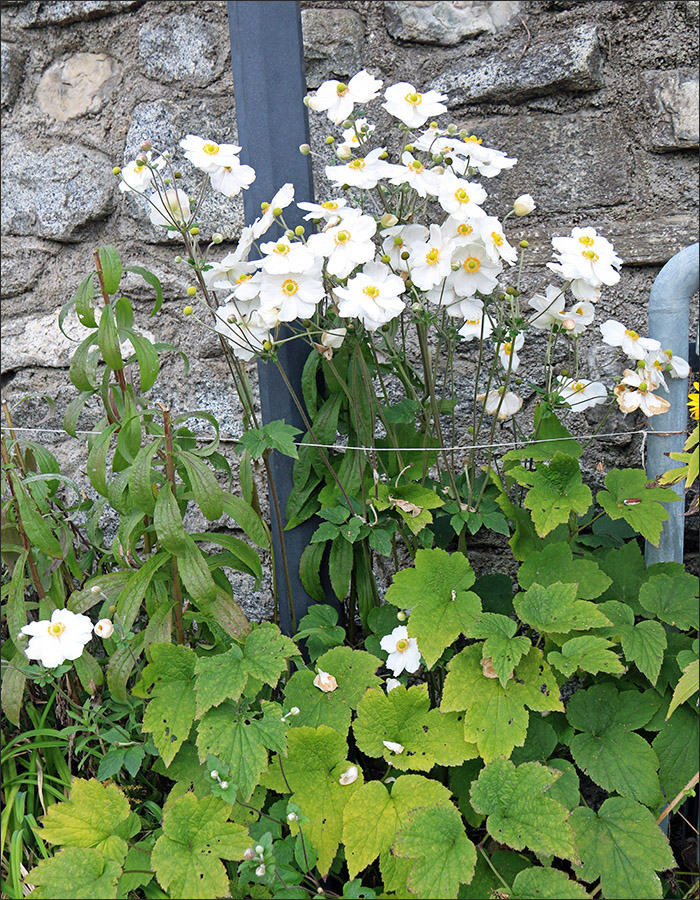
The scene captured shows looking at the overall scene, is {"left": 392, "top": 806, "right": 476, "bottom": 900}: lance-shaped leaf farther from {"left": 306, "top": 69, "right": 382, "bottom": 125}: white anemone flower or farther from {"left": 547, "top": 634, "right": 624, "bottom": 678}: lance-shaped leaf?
{"left": 306, "top": 69, "right": 382, "bottom": 125}: white anemone flower

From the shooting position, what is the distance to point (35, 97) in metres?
2.06

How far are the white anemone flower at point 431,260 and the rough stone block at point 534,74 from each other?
24.9 inches

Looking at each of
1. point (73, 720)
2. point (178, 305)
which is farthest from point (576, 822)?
point (178, 305)

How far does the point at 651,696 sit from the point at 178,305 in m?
1.38

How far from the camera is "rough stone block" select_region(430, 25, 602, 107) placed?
1.63m

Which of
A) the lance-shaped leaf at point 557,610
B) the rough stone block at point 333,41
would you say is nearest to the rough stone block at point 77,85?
the rough stone block at point 333,41

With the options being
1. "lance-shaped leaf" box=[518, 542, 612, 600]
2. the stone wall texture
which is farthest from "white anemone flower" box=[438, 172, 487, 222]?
"lance-shaped leaf" box=[518, 542, 612, 600]

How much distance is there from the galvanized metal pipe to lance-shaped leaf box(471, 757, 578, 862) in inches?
22.0

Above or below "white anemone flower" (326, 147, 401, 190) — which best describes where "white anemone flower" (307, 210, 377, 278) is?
below

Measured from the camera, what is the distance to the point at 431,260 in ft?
4.09

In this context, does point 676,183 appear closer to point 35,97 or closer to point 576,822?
point 576,822

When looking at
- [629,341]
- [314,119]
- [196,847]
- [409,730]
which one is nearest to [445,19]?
[314,119]

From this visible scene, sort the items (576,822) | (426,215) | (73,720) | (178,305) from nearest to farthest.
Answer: (576,822) < (73,720) < (426,215) < (178,305)

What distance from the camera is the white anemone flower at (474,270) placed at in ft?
4.18
